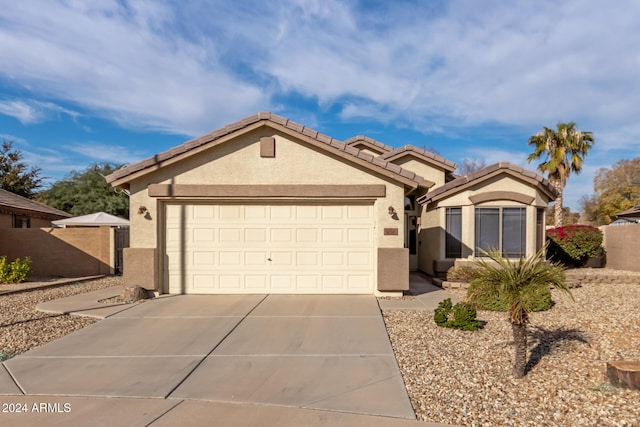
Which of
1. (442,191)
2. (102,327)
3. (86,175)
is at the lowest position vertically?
(102,327)

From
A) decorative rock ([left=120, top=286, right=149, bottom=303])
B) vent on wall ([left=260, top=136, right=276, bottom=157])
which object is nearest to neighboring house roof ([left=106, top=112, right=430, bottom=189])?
vent on wall ([left=260, top=136, right=276, bottom=157])

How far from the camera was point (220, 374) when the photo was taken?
5.37 metres

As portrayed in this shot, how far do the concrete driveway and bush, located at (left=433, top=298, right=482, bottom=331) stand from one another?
3.59 feet

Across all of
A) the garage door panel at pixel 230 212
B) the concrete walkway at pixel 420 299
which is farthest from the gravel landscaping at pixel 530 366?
the garage door panel at pixel 230 212

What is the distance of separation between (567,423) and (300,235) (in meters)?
7.52

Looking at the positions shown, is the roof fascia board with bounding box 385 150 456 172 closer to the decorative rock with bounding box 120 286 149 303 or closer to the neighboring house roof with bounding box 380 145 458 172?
the neighboring house roof with bounding box 380 145 458 172

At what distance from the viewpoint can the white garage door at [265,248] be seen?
1078cm

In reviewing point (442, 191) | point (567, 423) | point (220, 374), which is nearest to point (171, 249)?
point (220, 374)

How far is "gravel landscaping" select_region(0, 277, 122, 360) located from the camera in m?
6.71

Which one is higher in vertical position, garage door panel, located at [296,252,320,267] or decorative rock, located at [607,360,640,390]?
garage door panel, located at [296,252,320,267]

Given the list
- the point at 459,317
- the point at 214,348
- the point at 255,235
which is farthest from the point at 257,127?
the point at 459,317

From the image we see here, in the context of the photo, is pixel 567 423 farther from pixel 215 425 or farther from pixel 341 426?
pixel 215 425

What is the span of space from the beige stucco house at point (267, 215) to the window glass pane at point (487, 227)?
3.48m

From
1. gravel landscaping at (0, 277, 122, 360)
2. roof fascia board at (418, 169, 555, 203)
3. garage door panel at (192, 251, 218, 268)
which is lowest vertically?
gravel landscaping at (0, 277, 122, 360)
